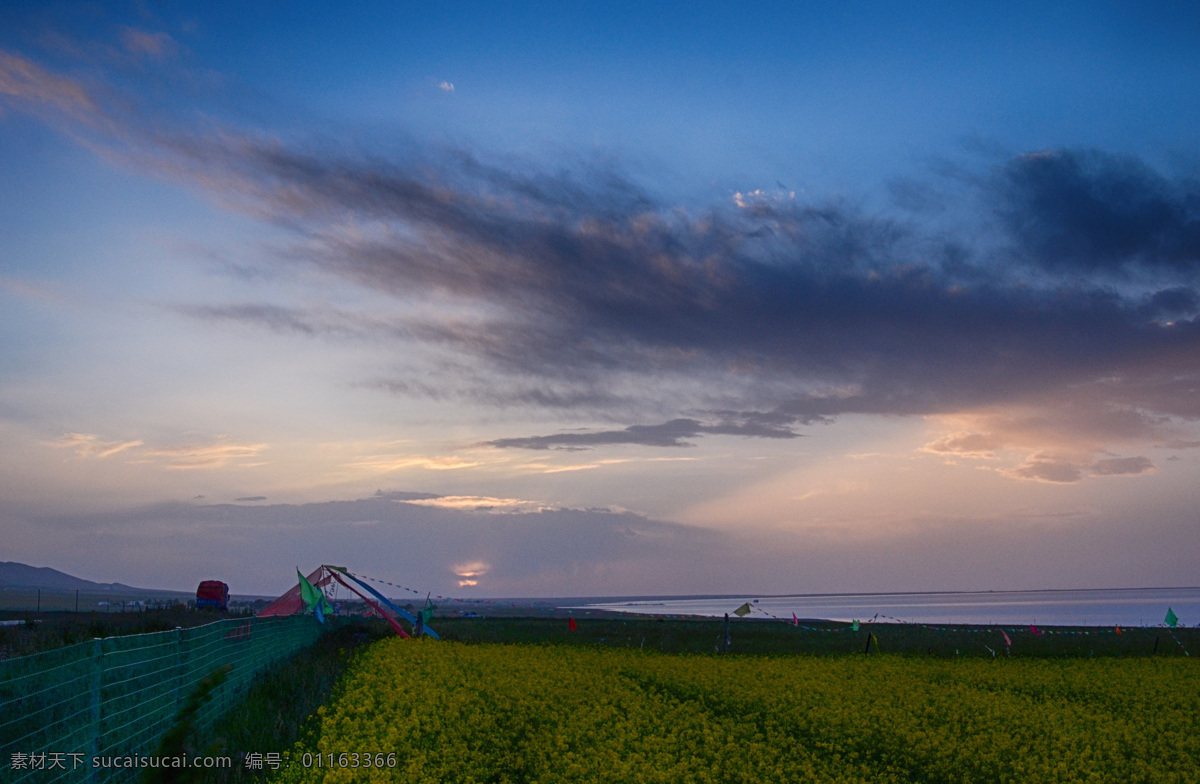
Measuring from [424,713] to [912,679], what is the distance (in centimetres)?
1437

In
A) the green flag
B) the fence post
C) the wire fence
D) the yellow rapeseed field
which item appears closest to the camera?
the wire fence

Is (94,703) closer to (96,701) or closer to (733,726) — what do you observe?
(96,701)

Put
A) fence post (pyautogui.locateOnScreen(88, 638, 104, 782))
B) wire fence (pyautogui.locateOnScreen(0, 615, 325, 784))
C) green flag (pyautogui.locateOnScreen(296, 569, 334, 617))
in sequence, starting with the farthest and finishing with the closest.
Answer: green flag (pyautogui.locateOnScreen(296, 569, 334, 617)), fence post (pyautogui.locateOnScreen(88, 638, 104, 782)), wire fence (pyautogui.locateOnScreen(0, 615, 325, 784))

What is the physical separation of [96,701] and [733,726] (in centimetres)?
991

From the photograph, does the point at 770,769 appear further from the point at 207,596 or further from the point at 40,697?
the point at 207,596

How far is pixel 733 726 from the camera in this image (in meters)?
15.2

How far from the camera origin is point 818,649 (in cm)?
4116

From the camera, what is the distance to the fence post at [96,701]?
29.3 feet

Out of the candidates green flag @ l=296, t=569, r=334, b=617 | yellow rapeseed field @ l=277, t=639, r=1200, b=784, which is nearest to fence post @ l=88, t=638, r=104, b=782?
yellow rapeseed field @ l=277, t=639, r=1200, b=784

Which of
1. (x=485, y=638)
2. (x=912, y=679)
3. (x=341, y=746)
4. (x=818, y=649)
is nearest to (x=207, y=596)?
(x=485, y=638)

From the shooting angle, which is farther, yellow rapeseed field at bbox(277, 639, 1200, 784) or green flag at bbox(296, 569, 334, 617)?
green flag at bbox(296, 569, 334, 617)

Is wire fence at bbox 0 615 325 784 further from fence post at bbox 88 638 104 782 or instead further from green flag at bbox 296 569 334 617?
green flag at bbox 296 569 334 617

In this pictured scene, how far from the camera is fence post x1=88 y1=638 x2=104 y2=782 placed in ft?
29.3

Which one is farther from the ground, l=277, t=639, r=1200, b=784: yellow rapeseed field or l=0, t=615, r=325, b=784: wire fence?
l=0, t=615, r=325, b=784: wire fence
